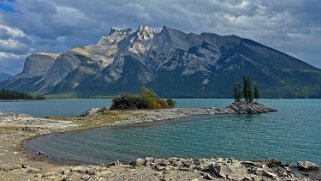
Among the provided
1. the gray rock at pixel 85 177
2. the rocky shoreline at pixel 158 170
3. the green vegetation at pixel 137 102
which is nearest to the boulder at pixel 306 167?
the rocky shoreline at pixel 158 170

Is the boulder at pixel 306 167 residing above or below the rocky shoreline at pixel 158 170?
below

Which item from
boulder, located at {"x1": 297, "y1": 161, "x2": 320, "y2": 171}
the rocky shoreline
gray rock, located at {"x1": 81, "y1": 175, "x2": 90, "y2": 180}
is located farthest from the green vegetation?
gray rock, located at {"x1": 81, "y1": 175, "x2": 90, "y2": 180}

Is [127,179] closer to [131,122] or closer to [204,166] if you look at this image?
[204,166]

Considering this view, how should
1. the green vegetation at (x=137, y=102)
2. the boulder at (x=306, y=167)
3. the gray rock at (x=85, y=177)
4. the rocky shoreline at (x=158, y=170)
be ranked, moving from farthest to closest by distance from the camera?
the green vegetation at (x=137, y=102) → the boulder at (x=306, y=167) → the rocky shoreline at (x=158, y=170) → the gray rock at (x=85, y=177)

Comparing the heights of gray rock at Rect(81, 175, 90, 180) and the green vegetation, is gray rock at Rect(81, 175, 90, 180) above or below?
below

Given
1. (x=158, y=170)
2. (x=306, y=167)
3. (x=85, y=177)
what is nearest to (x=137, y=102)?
(x=306, y=167)

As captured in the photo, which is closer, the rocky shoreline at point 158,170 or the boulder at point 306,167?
the rocky shoreline at point 158,170

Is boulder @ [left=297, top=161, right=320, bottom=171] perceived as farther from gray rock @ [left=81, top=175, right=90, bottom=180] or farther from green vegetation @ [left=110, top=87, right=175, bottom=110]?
green vegetation @ [left=110, top=87, right=175, bottom=110]

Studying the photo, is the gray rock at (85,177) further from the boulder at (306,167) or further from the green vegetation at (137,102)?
the green vegetation at (137,102)

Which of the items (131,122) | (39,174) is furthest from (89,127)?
(39,174)

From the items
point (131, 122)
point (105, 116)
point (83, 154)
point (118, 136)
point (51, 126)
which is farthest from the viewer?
point (105, 116)

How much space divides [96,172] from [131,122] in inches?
3658

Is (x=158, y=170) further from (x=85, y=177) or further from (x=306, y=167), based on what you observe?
(x=306, y=167)

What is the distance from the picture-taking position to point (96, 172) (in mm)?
37812
